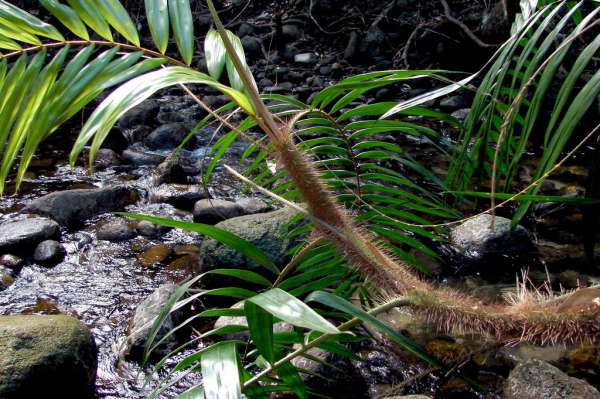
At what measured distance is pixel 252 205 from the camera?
4.12m

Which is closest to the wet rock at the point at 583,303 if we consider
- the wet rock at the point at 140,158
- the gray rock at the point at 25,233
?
the gray rock at the point at 25,233

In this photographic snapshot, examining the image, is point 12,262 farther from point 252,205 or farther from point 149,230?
point 252,205

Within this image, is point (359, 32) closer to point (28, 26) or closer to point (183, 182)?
point (183, 182)

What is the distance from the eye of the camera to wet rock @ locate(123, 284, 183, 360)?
2607 mm

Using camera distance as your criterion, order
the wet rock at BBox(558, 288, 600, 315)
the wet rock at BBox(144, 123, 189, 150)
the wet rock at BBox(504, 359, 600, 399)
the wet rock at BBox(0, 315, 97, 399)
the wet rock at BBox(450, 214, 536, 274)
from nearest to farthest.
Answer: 1. the wet rock at BBox(558, 288, 600, 315)
2. the wet rock at BBox(504, 359, 600, 399)
3. the wet rock at BBox(0, 315, 97, 399)
4. the wet rock at BBox(450, 214, 536, 274)
5. the wet rock at BBox(144, 123, 189, 150)

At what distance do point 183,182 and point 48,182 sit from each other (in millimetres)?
1126

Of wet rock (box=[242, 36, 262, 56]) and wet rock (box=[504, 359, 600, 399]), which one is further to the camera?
wet rock (box=[242, 36, 262, 56])

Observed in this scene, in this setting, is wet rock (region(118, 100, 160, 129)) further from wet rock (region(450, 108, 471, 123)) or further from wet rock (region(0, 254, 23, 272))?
wet rock (region(450, 108, 471, 123))

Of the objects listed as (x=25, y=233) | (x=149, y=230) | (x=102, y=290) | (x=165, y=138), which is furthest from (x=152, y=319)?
(x=165, y=138)

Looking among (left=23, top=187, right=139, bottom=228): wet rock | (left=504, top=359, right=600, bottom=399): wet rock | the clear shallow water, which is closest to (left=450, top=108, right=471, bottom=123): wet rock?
the clear shallow water

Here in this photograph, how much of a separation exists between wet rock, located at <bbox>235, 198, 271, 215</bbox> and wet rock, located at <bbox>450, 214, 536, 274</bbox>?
1378 mm

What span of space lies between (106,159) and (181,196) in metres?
1.37

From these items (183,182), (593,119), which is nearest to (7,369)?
(183,182)

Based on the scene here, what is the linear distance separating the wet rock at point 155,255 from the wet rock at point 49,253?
1.64 ft
